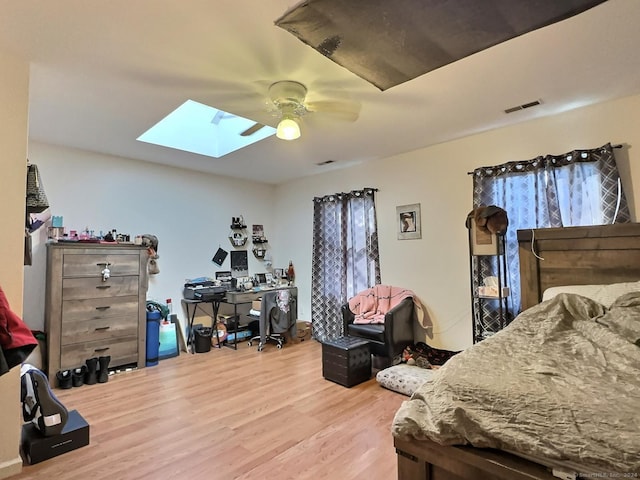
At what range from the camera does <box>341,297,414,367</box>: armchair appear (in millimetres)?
3350

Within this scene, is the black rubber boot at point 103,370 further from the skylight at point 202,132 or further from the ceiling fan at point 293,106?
the ceiling fan at point 293,106

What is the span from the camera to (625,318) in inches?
66.3

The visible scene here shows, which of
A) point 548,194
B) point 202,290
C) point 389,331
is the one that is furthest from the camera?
point 202,290

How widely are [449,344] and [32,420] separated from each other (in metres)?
3.53

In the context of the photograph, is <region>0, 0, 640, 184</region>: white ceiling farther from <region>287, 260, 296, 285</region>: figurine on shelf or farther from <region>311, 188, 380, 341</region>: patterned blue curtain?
<region>287, 260, 296, 285</region>: figurine on shelf

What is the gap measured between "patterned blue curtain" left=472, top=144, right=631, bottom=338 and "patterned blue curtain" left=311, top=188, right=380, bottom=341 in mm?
1336

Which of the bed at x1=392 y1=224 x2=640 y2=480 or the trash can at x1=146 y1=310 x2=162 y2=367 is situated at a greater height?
the bed at x1=392 y1=224 x2=640 y2=480

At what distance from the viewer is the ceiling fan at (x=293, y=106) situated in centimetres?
232

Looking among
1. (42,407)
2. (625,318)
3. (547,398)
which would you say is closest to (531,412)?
(547,398)

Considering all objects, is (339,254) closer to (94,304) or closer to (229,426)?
(229,426)

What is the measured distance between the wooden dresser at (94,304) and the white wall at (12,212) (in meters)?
1.40

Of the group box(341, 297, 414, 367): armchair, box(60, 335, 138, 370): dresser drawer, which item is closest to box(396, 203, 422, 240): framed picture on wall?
box(341, 297, 414, 367): armchair

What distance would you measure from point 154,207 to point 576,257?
4.51 metres

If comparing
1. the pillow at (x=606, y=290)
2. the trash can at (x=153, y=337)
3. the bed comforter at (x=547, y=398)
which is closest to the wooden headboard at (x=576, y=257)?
the pillow at (x=606, y=290)
